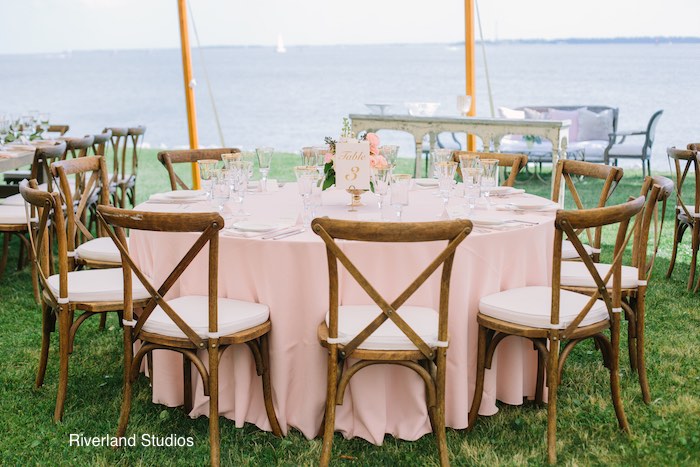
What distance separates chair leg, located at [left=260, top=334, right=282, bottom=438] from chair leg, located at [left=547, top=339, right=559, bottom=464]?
0.99 metres

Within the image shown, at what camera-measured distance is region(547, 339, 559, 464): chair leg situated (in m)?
2.75

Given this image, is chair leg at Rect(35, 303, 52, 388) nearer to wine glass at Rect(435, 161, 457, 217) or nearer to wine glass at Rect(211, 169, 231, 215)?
wine glass at Rect(211, 169, 231, 215)

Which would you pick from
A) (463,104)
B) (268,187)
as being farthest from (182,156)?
(463,104)

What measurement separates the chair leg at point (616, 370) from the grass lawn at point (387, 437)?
55mm

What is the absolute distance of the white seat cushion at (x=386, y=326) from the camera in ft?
8.43

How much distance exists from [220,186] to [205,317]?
70 centimetres

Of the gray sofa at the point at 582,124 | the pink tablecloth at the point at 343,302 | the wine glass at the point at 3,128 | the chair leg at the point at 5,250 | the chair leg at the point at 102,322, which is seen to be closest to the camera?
the pink tablecloth at the point at 343,302

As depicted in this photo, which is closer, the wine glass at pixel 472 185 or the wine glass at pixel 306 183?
the wine glass at pixel 306 183

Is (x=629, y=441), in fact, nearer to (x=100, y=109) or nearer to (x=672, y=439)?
(x=672, y=439)

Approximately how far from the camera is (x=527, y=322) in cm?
277

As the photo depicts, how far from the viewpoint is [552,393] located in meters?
2.77

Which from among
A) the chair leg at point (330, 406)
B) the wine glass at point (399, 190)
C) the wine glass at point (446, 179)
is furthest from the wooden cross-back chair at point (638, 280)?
the chair leg at point (330, 406)

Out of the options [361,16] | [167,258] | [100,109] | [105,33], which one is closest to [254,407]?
[167,258]

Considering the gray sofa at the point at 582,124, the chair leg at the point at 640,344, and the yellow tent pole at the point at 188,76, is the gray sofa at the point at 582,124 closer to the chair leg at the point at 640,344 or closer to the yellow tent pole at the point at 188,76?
the yellow tent pole at the point at 188,76
